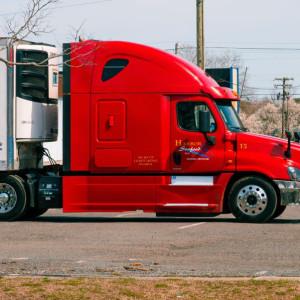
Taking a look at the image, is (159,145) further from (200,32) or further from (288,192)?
(200,32)

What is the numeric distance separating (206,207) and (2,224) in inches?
156

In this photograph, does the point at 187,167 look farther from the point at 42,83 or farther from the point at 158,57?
the point at 42,83

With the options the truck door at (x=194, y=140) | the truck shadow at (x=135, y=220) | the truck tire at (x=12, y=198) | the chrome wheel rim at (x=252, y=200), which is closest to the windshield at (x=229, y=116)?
the truck door at (x=194, y=140)

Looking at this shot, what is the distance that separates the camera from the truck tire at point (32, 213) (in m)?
20.0

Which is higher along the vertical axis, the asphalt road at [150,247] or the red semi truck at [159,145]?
the red semi truck at [159,145]

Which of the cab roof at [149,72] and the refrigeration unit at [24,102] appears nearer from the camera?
the cab roof at [149,72]

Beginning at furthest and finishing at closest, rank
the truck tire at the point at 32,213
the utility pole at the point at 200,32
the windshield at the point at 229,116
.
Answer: the utility pole at the point at 200,32, the truck tire at the point at 32,213, the windshield at the point at 229,116

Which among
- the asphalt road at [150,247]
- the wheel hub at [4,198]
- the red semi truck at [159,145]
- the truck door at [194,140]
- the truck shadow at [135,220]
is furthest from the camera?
the wheel hub at [4,198]

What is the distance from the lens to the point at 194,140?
61.9 feet

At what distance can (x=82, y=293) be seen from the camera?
32.2 ft

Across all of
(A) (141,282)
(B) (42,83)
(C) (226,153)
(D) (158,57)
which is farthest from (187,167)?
(A) (141,282)

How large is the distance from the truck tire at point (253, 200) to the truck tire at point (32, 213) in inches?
165

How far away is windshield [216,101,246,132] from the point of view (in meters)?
19.0

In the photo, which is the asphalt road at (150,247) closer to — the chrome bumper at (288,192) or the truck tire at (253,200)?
the truck tire at (253,200)
